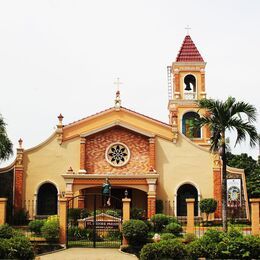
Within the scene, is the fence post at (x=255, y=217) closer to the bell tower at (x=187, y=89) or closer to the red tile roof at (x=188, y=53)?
the bell tower at (x=187, y=89)

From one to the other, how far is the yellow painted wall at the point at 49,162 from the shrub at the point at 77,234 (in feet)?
29.8

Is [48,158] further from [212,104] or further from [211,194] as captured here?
[212,104]

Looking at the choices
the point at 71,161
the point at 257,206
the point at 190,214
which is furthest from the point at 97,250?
the point at 71,161

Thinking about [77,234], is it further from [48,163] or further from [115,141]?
[115,141]

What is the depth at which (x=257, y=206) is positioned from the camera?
76.3 ft

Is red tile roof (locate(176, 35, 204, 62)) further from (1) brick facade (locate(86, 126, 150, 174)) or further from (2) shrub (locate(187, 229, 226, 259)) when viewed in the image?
(2) shrub (locate(187, 229, 226, 259))

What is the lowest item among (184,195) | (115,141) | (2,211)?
(2,211)

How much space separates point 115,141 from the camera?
116ft

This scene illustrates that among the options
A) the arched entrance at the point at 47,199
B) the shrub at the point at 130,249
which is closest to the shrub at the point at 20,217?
the arched entrance at the point at 47,199

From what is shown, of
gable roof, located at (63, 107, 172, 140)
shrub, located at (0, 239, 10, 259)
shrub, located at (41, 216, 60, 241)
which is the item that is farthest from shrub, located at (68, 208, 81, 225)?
shrub, located at (0, 239, 10, 259)

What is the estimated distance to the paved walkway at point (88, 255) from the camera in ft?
67.0

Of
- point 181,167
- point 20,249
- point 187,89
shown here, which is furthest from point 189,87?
point 20,249

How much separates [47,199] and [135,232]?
1338 cm

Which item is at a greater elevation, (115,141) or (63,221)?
(115,141)
